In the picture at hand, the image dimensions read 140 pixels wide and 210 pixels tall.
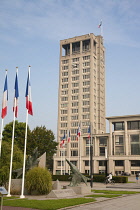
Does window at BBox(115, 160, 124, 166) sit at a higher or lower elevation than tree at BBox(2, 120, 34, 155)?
lower

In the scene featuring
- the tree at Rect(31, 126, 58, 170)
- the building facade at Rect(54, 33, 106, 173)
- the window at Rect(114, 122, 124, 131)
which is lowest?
the tree at Rect(31, 126, 58, 170)

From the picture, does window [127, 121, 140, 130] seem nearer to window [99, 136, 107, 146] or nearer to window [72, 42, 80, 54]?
window [99, 136, 107, 146]

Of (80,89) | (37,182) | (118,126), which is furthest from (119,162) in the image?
(37,182)

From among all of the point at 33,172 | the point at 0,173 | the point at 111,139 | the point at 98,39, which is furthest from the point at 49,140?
the point at 98,39

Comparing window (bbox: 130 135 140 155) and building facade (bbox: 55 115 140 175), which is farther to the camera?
window (bbox: 130 135 140 155)

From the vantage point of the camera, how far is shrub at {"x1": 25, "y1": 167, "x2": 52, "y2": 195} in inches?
1005

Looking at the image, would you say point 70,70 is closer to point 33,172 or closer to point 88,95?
point 88,95

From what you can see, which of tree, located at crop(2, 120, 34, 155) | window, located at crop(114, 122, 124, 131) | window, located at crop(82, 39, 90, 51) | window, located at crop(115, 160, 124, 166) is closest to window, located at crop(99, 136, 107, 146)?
window, located at crop(114, 122, 124, 131)

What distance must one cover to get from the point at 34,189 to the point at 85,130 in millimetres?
79618

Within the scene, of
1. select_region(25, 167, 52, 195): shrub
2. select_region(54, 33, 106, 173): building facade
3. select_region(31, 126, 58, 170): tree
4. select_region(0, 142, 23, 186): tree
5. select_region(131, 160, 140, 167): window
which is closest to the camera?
select_region(25, 167, 52, 195): shrub

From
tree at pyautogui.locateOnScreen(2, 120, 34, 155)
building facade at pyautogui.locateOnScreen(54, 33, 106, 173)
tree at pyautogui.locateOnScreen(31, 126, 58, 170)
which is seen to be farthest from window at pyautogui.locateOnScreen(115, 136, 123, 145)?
tree at pyautogui.locateOnScreen(2, 120, 34, 155)

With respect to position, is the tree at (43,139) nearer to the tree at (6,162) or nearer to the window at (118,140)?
the tree at (6,162)

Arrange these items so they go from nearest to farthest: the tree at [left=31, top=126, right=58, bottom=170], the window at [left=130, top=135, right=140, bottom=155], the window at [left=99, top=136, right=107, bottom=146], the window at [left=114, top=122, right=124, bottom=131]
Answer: the tree at [left=31, top=126, right=58, bottom=170], the window at [left=130, top=135, right=140, bottom=155], the window at [left=114, top=122, right=124, bottom=131], the window at [left=99, top=136, right=107, bottom=146]

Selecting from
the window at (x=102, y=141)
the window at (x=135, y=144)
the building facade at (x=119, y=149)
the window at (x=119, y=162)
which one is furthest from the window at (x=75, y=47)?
the window at (x=119, y=162)
